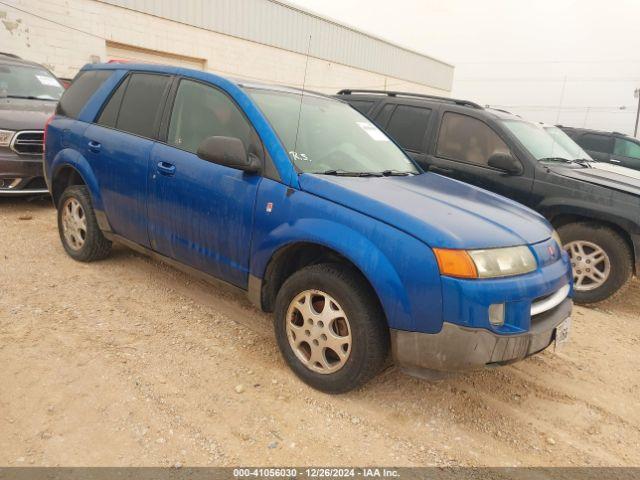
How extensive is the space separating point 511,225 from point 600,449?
49.0 inches

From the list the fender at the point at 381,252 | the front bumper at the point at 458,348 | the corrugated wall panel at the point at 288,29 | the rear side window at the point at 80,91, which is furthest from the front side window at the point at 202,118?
the corrugated wall panel at the point at 288,29

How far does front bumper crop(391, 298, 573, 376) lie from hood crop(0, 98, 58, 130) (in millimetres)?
5603

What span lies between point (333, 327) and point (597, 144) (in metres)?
10.2

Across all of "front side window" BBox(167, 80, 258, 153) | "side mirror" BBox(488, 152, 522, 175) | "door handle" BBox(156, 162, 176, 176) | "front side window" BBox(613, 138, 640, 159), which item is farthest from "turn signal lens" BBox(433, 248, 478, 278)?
"front side window" BBox(613, 138, 640, 159)

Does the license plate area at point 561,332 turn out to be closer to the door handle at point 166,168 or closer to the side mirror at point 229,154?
the side mirror at point 229,154

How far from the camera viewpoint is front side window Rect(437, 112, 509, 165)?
5039 mm

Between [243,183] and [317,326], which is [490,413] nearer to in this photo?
[317,326]

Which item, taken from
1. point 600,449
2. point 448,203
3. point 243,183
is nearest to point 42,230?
point 243,183

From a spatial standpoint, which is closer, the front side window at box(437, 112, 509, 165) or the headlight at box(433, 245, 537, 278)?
the headlight at box(433, 245, 537, 278)

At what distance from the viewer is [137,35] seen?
15352mm

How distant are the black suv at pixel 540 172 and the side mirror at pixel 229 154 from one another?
8.34 ft

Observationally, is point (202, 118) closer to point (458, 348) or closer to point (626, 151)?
point (458, 348)

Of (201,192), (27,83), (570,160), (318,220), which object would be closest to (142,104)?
(201,192)

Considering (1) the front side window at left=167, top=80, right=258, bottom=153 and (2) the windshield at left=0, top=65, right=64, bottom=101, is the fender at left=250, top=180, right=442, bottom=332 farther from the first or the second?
(2) the windshield at left=0, top=65, right=64, bottom=101
